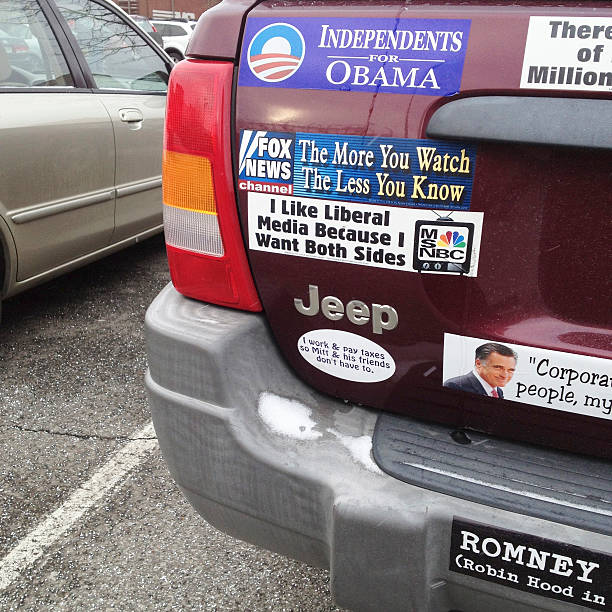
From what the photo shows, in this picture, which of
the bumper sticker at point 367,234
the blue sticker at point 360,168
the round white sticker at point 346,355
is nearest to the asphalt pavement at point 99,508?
the round white sticker at point 346,355

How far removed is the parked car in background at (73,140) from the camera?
10.5 ft

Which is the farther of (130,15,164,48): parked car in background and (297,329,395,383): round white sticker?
(130,15,164,48): parked car in background

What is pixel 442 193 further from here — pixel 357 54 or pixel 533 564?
pixel 533 564

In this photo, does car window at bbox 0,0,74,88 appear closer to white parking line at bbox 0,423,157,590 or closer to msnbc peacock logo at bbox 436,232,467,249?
white parking line at bbox 0,423,157,590

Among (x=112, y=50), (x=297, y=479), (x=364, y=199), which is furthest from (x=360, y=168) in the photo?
(x=112, y=50)

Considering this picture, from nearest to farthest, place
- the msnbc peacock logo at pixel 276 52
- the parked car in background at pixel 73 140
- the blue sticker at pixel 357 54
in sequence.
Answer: the blue sticker at pixel 357 54 < the msnbc peacock logo at pixel 276 52 < the parked car in background at pixel 73 140

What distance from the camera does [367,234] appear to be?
1.31m

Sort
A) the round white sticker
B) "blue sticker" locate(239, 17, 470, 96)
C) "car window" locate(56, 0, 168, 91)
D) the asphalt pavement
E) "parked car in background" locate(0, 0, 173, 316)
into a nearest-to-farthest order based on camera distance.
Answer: "blue sticker" locate(239, 17, 470, 96)
the round white sticker
the asphalt pavement
"parked car in background" locate(0, 0, 173, 316)
"car window" locate(56, 0, 168, 91)

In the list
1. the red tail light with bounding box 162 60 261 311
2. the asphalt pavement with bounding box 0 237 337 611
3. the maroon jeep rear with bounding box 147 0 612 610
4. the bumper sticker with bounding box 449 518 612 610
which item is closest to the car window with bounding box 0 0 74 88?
the asphalt pavement with bounding box 0 237 337 611

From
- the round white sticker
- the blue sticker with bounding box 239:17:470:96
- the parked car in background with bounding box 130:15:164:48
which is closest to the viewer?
the blue sticker with bounding box 239:17:470:96

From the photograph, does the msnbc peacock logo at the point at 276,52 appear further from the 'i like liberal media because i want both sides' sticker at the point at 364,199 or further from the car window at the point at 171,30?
the car window at the point at 171,30

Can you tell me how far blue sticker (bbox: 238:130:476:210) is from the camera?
1229 mm

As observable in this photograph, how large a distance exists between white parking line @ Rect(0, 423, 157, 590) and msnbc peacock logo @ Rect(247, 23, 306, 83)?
1.62 m

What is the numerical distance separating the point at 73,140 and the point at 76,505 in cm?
194
